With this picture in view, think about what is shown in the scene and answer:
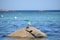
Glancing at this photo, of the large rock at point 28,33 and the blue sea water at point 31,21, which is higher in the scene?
the blue sea water at point 31,21

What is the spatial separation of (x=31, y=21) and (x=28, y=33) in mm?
161

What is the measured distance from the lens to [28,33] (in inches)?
81.5

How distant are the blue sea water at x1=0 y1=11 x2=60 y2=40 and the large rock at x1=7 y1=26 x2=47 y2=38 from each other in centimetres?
4

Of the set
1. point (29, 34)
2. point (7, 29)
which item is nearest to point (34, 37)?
point (29, 34)

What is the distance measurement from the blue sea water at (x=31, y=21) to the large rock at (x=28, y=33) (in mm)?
44

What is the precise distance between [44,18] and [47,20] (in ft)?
0.15

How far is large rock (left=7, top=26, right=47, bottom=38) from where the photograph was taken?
206cm

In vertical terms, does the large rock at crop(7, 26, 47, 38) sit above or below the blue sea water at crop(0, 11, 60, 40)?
below

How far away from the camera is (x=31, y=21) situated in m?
2.11

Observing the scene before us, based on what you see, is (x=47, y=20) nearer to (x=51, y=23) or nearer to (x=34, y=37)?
(x=51, y=23)

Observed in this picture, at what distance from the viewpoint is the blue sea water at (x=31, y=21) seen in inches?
81.0

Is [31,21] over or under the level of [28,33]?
over

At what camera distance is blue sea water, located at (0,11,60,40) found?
206 centimetres

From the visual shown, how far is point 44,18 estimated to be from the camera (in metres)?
2.10
